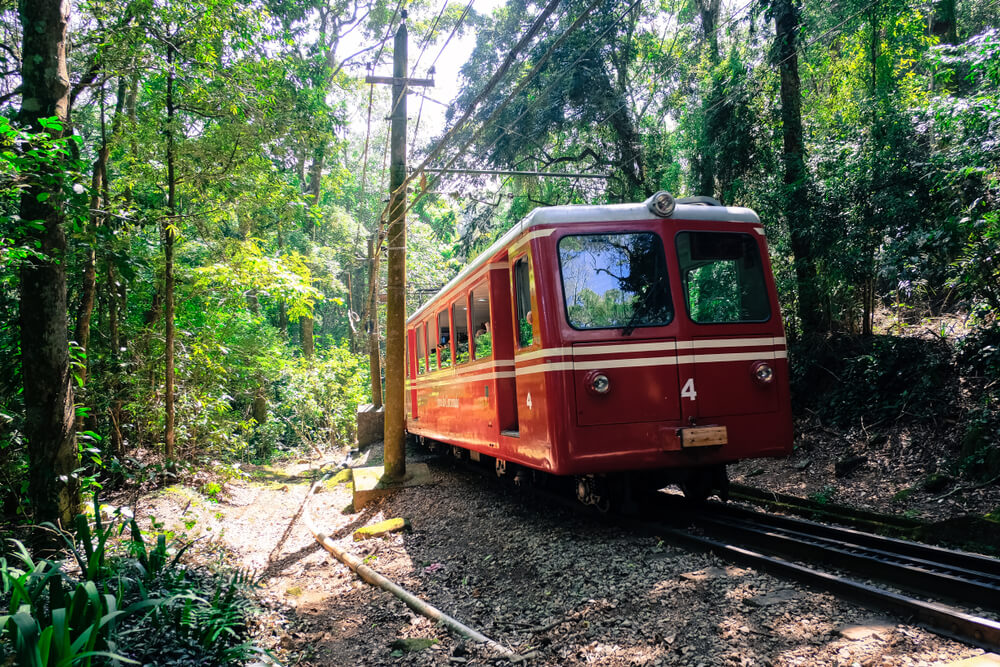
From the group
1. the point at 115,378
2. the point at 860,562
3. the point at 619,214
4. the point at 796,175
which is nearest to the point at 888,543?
the point at 860,562

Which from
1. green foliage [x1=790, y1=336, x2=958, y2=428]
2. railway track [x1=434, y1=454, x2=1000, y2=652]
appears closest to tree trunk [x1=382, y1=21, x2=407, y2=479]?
railway track [x1=434, y1=454, x2=1000, y2=652]

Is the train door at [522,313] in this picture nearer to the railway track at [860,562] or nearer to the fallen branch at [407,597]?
the railway track at [860,562]

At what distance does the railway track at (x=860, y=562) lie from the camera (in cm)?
342

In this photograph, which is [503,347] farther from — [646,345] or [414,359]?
[414,359]

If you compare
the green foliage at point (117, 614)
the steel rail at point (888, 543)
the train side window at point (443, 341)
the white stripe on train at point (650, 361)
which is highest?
the train side window at point (443, 341)

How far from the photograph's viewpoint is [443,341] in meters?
9.34

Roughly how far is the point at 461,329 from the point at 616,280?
10.2 ft

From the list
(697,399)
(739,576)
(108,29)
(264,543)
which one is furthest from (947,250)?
(108,29)

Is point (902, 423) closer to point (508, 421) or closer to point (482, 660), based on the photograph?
point (508, 421)

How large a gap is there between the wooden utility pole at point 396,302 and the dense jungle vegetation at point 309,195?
37 cm

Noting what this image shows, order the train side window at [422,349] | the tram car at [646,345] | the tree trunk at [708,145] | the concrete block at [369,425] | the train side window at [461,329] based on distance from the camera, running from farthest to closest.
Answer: the concrete block at [369,425] < the tree trunk at [708,145] < the train side window at [422,349] < the train side window at [461,329] < the tram car at [646,345]

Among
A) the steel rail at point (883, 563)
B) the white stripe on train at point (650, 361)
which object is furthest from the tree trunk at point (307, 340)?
the steel rail at point (883, 563)

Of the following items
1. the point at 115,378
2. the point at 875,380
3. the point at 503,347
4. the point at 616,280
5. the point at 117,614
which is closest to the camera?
the point at 117,614

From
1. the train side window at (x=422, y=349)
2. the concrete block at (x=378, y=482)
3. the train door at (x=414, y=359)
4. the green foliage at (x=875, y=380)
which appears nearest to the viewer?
the green foliage at (x=875, y=380)
